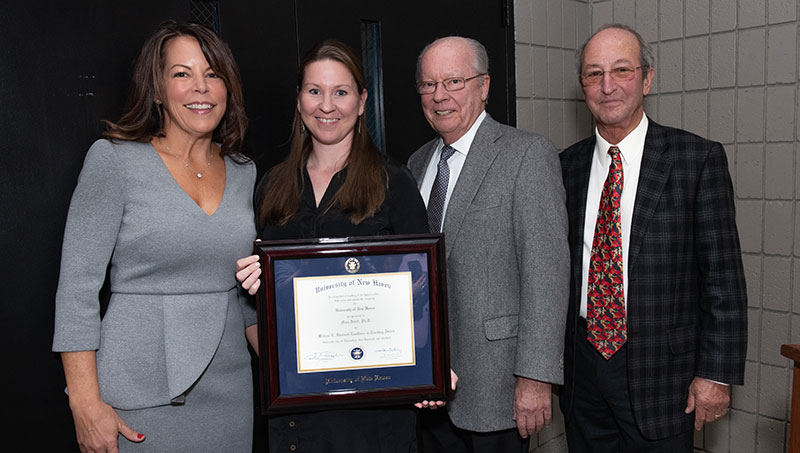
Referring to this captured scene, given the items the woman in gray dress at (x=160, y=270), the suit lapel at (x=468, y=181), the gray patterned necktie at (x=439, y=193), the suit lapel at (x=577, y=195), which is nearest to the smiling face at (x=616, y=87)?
the suit lapel at (x=577, y=195)

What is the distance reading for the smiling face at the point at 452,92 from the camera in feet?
6.26

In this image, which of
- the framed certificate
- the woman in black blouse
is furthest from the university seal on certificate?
the woman in black blouse

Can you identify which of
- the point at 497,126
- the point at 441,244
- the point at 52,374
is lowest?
the point at 52,374

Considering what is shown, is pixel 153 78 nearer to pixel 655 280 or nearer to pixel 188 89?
pixel 188 89

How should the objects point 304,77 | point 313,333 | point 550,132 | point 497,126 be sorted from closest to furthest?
1. point 313,333
2. point 304,77
3. point 497,126
4. point 550,132

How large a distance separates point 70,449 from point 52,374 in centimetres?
23

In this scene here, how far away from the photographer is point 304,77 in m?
1.74

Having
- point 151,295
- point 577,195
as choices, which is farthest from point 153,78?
point 577,195

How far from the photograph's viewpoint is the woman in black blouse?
5.33ft

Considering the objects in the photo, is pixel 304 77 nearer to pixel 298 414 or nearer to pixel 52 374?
pixel 298 414

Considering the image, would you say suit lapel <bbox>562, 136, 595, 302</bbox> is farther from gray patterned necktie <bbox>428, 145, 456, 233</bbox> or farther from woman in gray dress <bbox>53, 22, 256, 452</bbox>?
woman in gray dress <bbox>53, 22, 256, 452</bbox>

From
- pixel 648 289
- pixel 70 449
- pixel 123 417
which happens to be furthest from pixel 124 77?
pixel 648 289

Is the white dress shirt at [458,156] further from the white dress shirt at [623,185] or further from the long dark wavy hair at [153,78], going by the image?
the long dark wavy hair at [153,78]

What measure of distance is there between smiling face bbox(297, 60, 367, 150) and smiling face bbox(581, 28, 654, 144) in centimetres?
78
